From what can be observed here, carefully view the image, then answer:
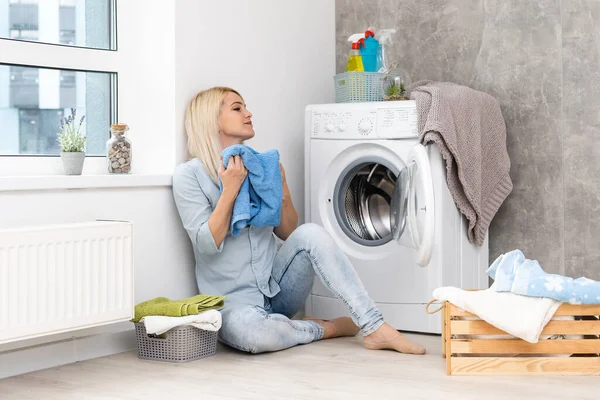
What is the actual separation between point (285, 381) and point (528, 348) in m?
0.72

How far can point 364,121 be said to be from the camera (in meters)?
3.24

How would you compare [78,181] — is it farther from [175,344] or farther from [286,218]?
[286,218]

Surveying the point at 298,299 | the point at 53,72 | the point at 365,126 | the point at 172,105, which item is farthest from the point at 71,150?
the point at 365,126

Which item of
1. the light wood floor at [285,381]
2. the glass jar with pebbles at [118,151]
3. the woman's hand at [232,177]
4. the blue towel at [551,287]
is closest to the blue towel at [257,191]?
the woman's hand at [232,177]

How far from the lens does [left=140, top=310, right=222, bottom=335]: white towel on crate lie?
2.62 metres

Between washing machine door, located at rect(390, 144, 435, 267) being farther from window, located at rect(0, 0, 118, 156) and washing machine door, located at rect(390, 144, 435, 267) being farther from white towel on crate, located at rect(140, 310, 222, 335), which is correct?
window, located at rect(0, 0, 118, 156)

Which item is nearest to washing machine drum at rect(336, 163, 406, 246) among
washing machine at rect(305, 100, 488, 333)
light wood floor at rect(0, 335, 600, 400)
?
washing machine at rect(305, 100, 488, 333)

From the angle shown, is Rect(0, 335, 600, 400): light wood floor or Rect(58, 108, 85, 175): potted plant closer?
Rect(0, 335, 600, 400): light wood floor

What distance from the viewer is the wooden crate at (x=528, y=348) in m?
2.43

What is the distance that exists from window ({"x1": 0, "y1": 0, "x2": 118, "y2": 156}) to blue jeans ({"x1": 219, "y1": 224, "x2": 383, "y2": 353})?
78 cm

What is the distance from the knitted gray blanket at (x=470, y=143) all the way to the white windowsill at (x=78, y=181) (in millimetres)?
986

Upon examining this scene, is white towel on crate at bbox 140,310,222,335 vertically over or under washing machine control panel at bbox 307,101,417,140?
under

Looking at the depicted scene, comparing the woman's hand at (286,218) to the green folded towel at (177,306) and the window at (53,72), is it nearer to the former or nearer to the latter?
the green folded towel at (177,306)

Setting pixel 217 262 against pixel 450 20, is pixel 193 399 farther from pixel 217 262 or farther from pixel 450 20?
pixel 450 20
